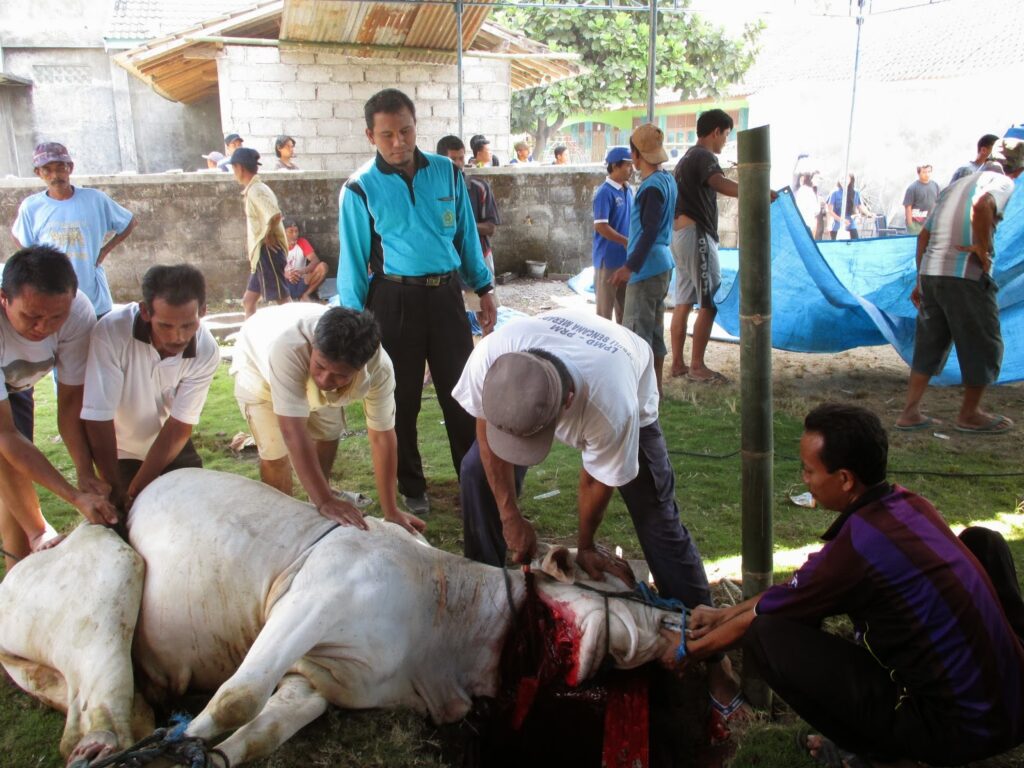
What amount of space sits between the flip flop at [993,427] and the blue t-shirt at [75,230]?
18.7 feet

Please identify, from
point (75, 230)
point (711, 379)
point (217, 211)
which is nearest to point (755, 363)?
point (711, 379)

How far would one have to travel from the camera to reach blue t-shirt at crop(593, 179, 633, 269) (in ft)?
22.3

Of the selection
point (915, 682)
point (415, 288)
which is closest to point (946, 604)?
point (915, 682)

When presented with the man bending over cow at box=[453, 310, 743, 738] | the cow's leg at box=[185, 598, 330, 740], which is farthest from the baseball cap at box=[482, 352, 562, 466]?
the cow's leg at box=[185, 598, 330, 740]

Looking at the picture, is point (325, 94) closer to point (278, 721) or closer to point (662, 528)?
point (662, 528)

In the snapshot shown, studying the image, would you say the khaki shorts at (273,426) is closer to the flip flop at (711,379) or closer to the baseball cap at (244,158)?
the flip flop at (711,379)

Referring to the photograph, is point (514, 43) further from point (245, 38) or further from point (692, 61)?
point (692, 61)

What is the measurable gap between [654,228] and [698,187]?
2.43ft

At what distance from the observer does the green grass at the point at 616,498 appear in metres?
2.56

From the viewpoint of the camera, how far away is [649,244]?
230 inches

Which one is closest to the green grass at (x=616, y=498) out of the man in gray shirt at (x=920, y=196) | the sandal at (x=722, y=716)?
the sandal at (x=722, y=716)

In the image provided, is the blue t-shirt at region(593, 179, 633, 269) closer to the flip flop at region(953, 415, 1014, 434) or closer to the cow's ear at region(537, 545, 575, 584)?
the flip flop at region(953, 415, 1014, 434)

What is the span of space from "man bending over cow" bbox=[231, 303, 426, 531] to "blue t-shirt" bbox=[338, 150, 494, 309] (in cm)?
65

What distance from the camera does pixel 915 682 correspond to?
226 cm
